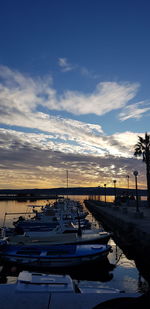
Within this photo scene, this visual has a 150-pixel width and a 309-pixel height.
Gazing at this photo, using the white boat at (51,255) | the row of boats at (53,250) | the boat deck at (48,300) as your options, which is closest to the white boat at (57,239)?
the row of boats at (53,250)

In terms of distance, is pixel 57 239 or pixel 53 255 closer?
pixel 53 255

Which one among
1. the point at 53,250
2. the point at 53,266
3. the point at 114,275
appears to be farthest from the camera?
the point at 53,250

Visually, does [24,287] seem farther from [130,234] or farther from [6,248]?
[130,234]

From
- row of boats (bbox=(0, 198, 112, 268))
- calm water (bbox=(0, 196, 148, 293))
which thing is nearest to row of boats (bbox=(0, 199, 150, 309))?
row of boats (bbox=(0, 198, 112, 268))

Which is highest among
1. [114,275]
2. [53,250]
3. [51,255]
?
[53,250]

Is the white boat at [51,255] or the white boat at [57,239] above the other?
the white boat at [57,239]

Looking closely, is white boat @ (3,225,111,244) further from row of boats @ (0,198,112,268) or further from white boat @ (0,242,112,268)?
white boat @ (0,242,112,268)

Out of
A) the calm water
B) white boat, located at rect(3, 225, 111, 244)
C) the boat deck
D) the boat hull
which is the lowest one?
the calm water

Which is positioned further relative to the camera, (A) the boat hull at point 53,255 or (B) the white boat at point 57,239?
(B) the white boat at point 57,239

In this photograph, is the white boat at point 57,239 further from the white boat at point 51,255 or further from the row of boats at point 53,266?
the white boat at point 51,255

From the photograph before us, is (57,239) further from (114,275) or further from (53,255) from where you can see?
(114,275)

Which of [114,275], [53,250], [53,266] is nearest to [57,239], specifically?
[53,250]

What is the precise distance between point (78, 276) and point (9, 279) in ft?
15.4

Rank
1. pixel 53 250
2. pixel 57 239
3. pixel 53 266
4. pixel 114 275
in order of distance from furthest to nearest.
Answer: pixel 57 239, pixel 53 250, pixel 53 266, pixel 114 275
